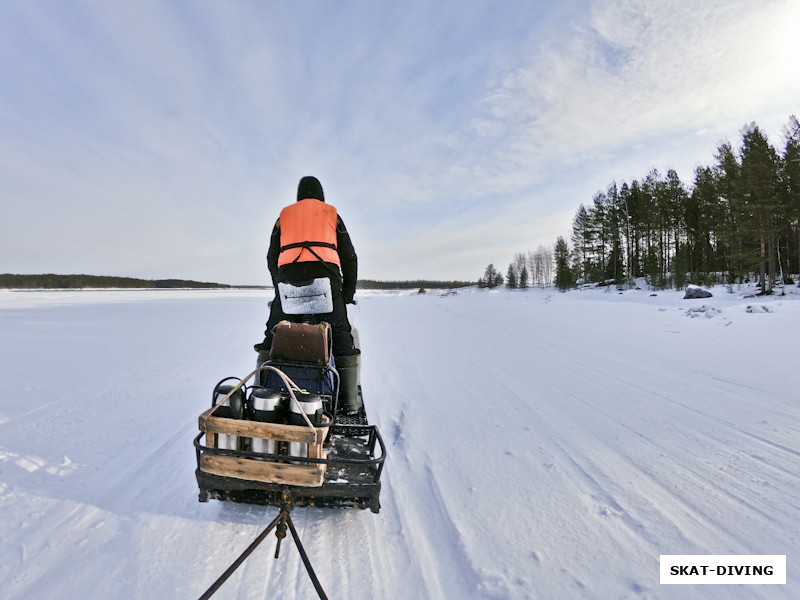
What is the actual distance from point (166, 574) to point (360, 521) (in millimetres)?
986

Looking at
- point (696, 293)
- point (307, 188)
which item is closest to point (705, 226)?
point (696, 293)

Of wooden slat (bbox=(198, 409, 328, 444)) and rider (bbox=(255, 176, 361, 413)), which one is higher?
rider (bbox=(255, 176, 361, 413))

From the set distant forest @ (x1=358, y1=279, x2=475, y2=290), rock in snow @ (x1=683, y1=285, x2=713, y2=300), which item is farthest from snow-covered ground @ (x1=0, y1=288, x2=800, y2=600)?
distant forest @ (x1=358, y1=279, x2=475, y2=290)

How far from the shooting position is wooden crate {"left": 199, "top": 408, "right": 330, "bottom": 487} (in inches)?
68.4

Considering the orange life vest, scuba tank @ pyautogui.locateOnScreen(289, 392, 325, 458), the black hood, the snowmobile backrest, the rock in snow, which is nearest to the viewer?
scuba tank @ pyautogui.locateOnScreen(289, 392, 325, 458)

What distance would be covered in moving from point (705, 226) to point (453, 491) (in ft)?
143

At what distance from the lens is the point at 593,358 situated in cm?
667

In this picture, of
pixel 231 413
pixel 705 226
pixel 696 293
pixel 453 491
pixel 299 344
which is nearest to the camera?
pixel 231 413

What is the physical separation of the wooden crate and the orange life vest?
154 cm

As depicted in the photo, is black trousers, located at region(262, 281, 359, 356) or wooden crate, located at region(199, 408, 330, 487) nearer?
wooden crate, located at region(199, 408, 330, 487)

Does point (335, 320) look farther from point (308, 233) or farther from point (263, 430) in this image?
point (263, 430)

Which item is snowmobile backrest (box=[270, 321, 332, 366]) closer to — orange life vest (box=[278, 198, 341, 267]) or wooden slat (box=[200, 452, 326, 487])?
orange life vest (box=[278, 198, 341, 267])

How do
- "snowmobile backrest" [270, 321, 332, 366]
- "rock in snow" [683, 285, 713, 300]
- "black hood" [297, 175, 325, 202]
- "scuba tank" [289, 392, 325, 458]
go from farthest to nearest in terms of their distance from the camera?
"rock in snow" [683, 285, 713, 300]
"black hood" [297, 175, 325, 202]
"snowmobile backrest" [270, 321, 332, 366]
"scuba tank" [289, 392, 325, 458]

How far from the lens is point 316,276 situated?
300 cm
